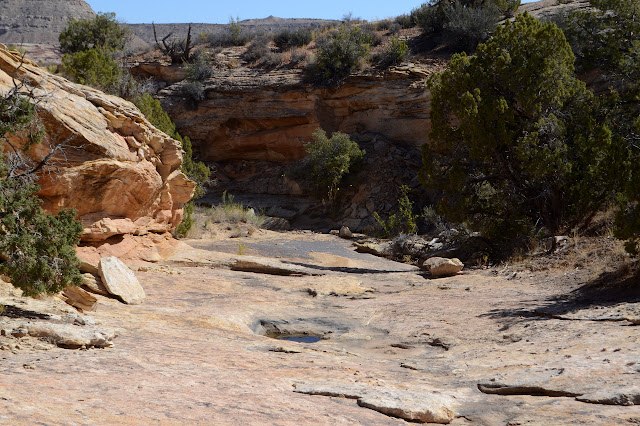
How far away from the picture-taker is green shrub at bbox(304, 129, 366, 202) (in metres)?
27.0

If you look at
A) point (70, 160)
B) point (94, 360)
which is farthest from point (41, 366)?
point (70, 160)

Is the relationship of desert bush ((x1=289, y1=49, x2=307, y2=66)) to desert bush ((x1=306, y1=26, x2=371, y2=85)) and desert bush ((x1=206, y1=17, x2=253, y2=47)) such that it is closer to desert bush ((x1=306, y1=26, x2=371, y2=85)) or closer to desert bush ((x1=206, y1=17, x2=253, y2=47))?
desert bush ((x1=306, y1=26, x2=371, y2=85))

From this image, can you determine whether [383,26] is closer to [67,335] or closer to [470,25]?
[470,25]

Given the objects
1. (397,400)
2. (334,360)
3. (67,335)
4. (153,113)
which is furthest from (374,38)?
(397,400)

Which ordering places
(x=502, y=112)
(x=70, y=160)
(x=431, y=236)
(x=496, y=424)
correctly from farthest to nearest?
(x=431, y=236)
(x=502, y=112)
(x=70, y=160)
(x=496, y=424)

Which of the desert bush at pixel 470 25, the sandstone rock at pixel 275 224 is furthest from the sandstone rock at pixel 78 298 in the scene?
the desert bush at pixel 470 25

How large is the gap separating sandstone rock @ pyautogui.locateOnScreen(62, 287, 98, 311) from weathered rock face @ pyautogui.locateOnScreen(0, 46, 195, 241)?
2.61 meters

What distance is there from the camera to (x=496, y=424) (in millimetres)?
4547

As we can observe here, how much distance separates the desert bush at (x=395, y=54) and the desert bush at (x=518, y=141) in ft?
44.7

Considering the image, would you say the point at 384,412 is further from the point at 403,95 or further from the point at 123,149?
the point at 403,95

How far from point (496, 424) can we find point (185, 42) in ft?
116

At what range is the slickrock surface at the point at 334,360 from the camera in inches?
168

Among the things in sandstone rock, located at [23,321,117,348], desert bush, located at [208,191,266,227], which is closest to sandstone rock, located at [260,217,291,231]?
desert bush, located at [208,191,266,227]

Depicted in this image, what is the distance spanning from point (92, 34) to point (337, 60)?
558 inches
